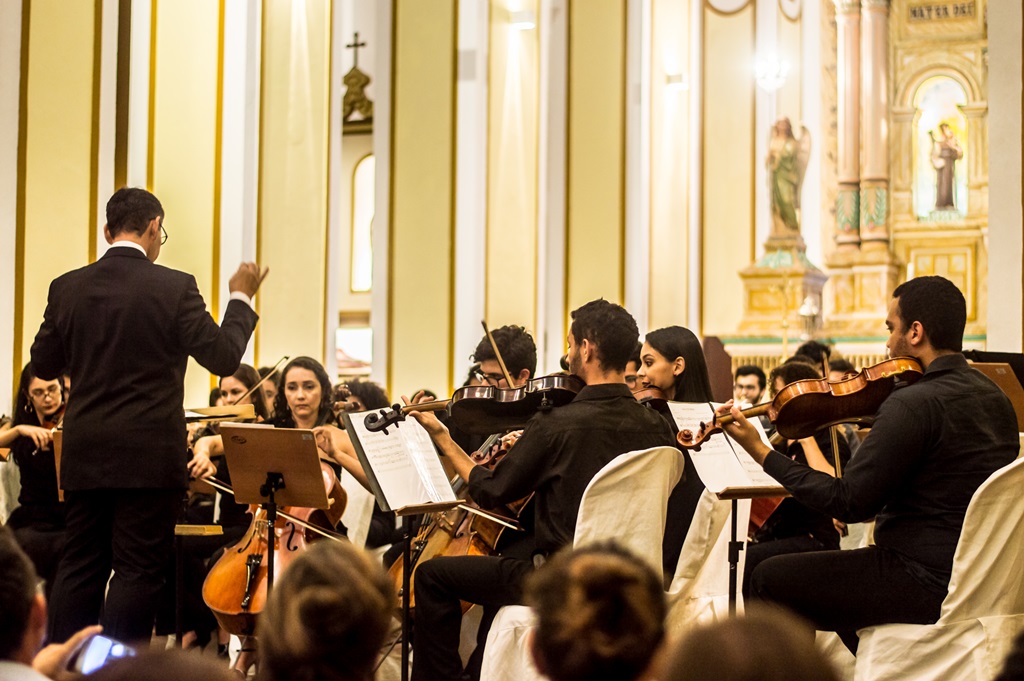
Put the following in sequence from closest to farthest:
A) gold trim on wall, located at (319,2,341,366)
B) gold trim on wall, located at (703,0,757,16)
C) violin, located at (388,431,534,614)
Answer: violin, located at (388,431,534,614), gold trim on wall, located at (319,2,341,366), gold trim on wall, located at (703,0,757,16)

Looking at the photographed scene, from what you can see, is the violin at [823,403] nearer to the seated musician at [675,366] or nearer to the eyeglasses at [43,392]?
the seated musician at [675,366]

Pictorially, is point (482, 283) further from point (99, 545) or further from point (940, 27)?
point (940, 27)

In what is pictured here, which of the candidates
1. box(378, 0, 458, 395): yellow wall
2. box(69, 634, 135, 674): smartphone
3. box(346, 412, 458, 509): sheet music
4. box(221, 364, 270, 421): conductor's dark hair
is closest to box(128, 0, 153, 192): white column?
box(221, 364, 270, 421): conductor's dark hair

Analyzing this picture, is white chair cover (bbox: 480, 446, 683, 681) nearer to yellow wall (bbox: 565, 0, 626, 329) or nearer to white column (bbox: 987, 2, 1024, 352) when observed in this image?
white column (bbox: 987, 2, 1024, 352)

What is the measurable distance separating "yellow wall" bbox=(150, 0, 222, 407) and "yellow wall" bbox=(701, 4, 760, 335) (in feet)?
31.4

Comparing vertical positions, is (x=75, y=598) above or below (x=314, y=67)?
below

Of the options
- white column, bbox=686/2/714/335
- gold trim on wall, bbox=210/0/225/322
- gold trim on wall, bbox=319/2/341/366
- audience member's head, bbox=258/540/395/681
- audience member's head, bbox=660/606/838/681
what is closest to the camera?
audience member's head, bbox=660/606/838/681

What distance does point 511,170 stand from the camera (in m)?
8.90

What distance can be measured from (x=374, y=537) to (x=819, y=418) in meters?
2.09

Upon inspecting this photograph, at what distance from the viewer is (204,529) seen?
13.4 ft

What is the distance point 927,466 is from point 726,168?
39.5 ft

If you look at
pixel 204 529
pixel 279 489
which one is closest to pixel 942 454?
pixel 279 489

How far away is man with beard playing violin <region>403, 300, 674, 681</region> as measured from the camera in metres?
3.52

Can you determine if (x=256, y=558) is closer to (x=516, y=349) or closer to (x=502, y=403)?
(x=502, y=403)
